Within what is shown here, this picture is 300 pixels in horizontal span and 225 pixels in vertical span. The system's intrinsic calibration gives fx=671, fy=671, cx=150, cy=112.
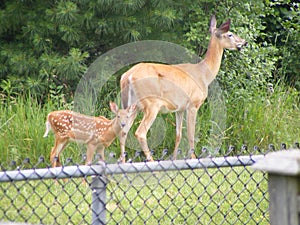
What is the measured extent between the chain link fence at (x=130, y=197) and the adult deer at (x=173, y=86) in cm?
105

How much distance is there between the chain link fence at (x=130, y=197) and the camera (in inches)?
133

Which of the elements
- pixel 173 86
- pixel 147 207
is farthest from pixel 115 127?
pixel 173 86

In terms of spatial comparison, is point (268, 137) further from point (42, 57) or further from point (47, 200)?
point (47, 200)

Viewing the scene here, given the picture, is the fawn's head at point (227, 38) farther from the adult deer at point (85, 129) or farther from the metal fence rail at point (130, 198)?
the adult deer at point (85, 129)

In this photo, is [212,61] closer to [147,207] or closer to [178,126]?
[178,126]

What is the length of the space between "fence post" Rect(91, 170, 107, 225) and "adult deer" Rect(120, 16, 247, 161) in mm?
3848

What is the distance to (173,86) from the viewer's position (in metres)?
7.83

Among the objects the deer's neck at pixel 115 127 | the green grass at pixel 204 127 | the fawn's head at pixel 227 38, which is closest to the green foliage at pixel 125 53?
the green grass at pixel 204 127

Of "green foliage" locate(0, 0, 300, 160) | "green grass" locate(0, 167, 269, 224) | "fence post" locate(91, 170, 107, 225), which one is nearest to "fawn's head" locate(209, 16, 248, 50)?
"green foliage" locate(0, 0, 300, 160)

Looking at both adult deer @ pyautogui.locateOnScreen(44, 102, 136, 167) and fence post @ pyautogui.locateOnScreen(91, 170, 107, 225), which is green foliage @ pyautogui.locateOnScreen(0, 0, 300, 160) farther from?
fence post @ pyautogui.locateOnScreen(91, 170, 107, 225)

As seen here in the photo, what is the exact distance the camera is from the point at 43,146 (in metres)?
7.42

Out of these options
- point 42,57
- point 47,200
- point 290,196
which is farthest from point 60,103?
point 290,196

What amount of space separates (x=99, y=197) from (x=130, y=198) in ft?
8.16

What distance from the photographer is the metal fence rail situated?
3.39m
